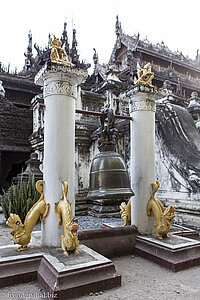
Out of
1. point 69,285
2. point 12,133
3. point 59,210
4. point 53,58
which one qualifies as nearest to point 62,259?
point 69,285

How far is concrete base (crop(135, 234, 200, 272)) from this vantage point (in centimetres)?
284

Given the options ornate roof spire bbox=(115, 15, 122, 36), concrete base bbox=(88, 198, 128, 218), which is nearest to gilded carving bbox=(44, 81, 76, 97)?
concrete base bbox=(88, 198, 128, 218)

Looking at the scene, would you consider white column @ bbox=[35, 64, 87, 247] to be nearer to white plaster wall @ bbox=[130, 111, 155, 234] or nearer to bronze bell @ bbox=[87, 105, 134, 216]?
bronze bell @ bbox=[87, 105, 134, 216]

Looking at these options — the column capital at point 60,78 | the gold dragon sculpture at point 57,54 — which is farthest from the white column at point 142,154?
the gold dragon sculpture at point 57,54

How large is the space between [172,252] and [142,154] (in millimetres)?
1491

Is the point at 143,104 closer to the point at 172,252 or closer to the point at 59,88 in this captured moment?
the point at 59,88

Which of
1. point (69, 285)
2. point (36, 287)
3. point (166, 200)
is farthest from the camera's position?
point (166, 200)

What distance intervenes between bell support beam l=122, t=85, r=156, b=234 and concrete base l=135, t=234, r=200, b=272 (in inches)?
15.6

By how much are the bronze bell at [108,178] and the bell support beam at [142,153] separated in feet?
2.10

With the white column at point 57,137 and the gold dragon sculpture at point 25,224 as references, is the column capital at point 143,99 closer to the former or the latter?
the white column at point 57,137

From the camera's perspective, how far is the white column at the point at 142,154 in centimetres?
366

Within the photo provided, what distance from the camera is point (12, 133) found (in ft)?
35.6

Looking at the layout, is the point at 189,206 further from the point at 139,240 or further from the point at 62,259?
the point at 62,259

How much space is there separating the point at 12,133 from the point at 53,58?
844 centimetres
